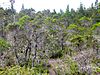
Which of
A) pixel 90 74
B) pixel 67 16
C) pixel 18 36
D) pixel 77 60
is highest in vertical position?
pixel 67 16

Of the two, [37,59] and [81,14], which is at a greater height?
[81,14]

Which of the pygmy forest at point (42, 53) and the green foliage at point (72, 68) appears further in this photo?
the green foliage at point (72, 68)

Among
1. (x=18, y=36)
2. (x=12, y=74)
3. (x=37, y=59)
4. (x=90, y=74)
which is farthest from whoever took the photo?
(x=37, y=59)

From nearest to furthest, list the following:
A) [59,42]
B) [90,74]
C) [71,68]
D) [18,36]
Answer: [90,74], [71,68], [18,36], [59,42]

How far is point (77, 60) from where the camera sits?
49.2ft

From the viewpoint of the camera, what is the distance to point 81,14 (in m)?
42.7

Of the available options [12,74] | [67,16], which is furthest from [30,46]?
[67,16]

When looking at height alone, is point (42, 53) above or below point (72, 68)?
above

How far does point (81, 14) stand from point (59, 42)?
18302mm

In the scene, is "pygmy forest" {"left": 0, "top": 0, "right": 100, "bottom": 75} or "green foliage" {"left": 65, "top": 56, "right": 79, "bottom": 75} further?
"green foliage" {"left": 65, "top": 56, "right": 79, "bottom": 75}

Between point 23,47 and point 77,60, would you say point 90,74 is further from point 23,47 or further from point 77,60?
point 23,47

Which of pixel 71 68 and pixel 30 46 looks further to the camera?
pixel 30 46

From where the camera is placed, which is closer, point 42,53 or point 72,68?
point 72,68

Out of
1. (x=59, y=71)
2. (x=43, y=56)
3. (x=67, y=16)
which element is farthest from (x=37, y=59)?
→ (x=67, y=16)
